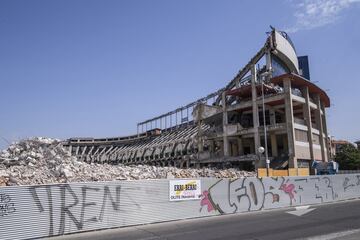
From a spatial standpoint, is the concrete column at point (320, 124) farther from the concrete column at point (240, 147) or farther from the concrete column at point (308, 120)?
the concrete column at point (240, 147)

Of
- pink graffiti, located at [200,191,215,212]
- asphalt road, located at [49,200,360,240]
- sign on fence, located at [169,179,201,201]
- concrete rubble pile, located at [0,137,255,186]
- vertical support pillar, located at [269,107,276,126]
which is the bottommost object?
asphalt road, located at [49,200,360,240]

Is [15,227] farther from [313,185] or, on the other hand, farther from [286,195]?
[313,185]

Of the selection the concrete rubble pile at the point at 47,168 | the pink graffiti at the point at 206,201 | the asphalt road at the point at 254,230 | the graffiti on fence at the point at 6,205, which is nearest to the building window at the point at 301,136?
the concrete rubble pile at the point at 47,168

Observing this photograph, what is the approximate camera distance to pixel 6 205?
1478cm

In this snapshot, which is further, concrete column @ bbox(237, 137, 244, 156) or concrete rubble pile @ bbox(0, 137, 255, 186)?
concrete column @ bbox(237, 137, 244, 156)

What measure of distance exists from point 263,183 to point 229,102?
53282 millimetres

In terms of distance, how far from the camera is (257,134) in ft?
215

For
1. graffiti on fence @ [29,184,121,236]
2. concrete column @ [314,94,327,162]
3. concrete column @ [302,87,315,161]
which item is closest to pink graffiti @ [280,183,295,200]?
graffiti on fence @ [29,184,121,236]

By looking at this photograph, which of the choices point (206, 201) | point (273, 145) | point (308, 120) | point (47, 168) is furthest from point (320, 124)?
point (206, 201)

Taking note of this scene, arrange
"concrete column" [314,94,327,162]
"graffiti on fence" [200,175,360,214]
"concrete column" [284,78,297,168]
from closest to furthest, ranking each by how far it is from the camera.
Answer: "graffiti on fence" [200,175,360,214] → "concrete column" [284,78,297,168] → "concrete column" [314,94,327,162]

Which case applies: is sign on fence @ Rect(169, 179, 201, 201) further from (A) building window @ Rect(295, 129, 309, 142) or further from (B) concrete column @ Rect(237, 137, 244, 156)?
(B) concrete column @ Rect(237, 137, 244, 156)

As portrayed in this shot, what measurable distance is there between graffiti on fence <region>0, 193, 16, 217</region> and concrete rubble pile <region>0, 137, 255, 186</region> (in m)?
10.1

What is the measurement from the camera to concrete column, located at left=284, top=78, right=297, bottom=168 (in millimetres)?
60812

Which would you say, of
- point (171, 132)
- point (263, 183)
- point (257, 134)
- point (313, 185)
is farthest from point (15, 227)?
point (171, 132)
